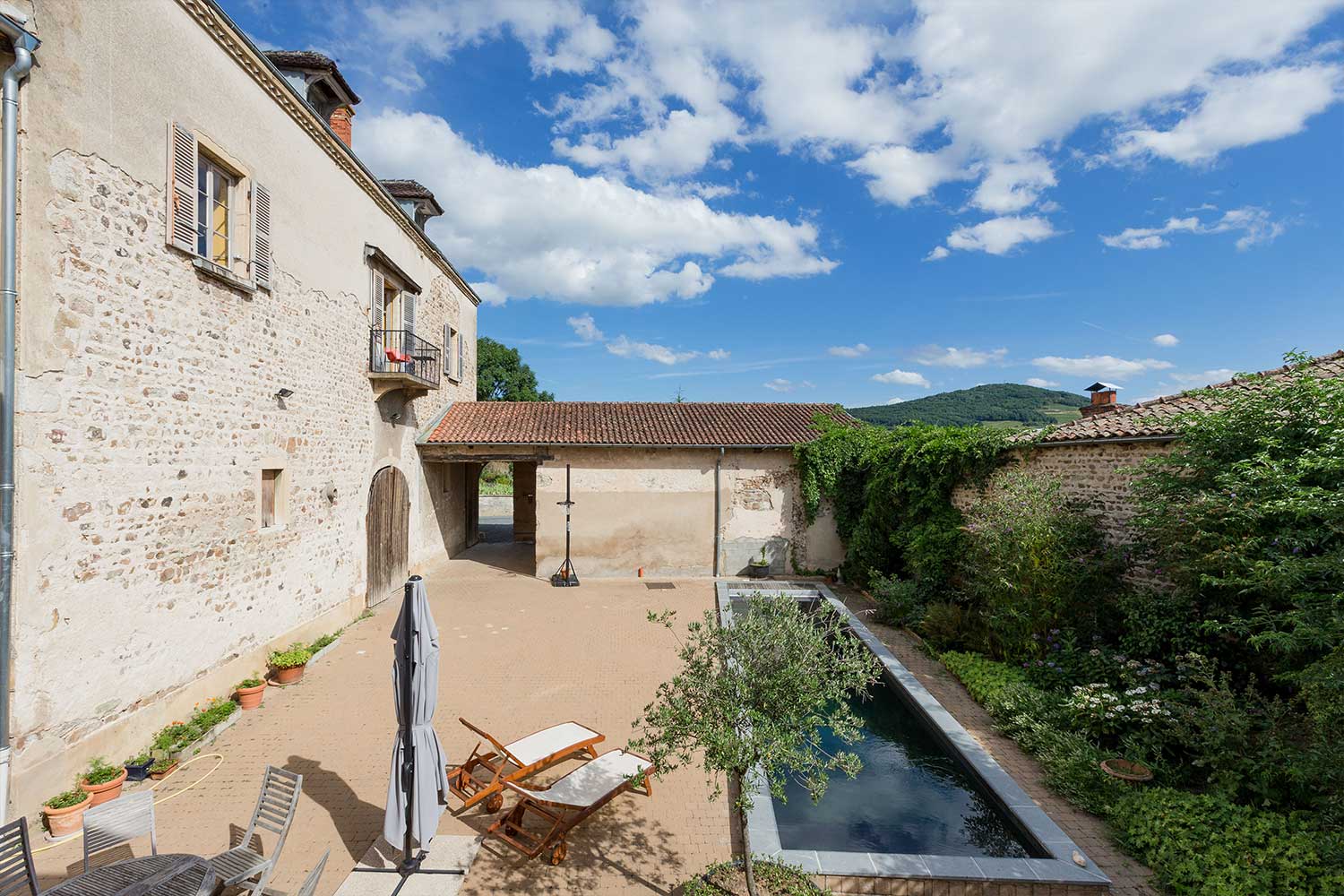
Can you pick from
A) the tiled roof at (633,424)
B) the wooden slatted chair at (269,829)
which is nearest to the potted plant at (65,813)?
the wooden slatted chair at (269,829)

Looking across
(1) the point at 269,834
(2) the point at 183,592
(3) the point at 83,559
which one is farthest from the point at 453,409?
(1) the point at 269,834

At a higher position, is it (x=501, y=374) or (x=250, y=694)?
(x=501, y=374)

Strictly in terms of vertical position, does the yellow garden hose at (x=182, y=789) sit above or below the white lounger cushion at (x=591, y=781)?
below

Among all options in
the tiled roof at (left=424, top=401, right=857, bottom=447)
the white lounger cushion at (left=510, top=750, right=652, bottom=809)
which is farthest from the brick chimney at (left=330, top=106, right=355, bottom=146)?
the white lounger cushion at (left=510, top=750, right=652, bottom=809)

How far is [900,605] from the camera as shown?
1127 cm

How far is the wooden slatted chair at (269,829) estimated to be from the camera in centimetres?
403

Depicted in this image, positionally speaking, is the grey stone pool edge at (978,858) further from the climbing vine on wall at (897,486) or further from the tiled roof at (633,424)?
the tiled roof at (633,424)

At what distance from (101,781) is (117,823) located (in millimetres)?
1591

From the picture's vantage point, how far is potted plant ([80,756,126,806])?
5.28 m

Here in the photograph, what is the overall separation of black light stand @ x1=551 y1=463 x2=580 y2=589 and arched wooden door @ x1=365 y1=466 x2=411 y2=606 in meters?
3.55

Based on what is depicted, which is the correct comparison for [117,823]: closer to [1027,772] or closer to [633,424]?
[1027,772]

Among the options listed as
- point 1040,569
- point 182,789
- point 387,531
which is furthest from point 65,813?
point 1040,569

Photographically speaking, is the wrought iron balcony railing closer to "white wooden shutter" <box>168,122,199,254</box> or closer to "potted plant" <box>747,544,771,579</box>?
"white wooden shutter" <box>168,122,199,254</box>

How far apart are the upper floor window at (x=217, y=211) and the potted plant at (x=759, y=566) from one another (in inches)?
466
